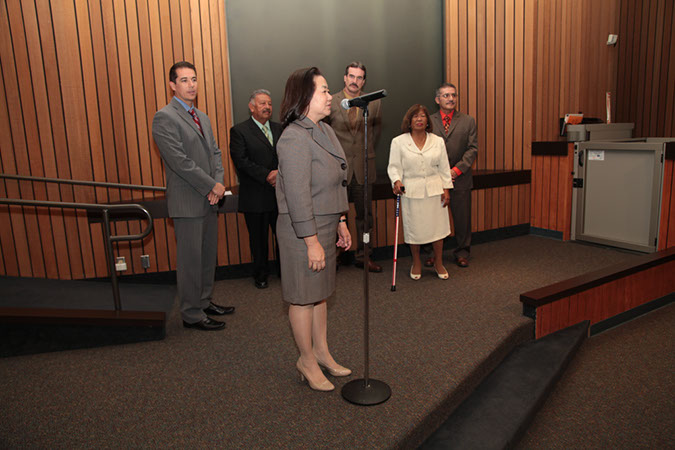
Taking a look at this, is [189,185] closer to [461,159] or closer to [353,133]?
[353,133]

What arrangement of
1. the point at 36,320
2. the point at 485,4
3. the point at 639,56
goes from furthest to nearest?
the point at 639,56, the point at 485,4, the point at 36,320

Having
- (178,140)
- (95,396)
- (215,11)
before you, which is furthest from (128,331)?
(215,11)

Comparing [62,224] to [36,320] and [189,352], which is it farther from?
[189,352]

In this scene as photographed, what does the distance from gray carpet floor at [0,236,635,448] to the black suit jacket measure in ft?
2.52

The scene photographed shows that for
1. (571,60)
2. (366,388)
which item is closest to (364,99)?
(366,388)

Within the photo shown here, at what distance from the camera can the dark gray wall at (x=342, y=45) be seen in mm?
4754

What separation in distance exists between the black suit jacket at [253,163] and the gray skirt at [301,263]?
171 cm

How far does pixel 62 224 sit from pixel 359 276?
2583mm

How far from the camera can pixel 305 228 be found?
216 cm

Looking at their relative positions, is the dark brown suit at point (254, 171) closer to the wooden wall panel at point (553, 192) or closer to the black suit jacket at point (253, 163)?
the black suit jacket at point (253, 163)

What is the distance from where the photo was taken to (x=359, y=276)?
4.43 metres

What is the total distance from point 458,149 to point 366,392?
2.93 m

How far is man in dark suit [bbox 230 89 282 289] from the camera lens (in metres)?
3.94

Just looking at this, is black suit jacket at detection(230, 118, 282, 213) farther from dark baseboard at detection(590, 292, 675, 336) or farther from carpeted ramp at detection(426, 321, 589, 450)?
dark baseboard at detection(590, 292, 675, 336)
